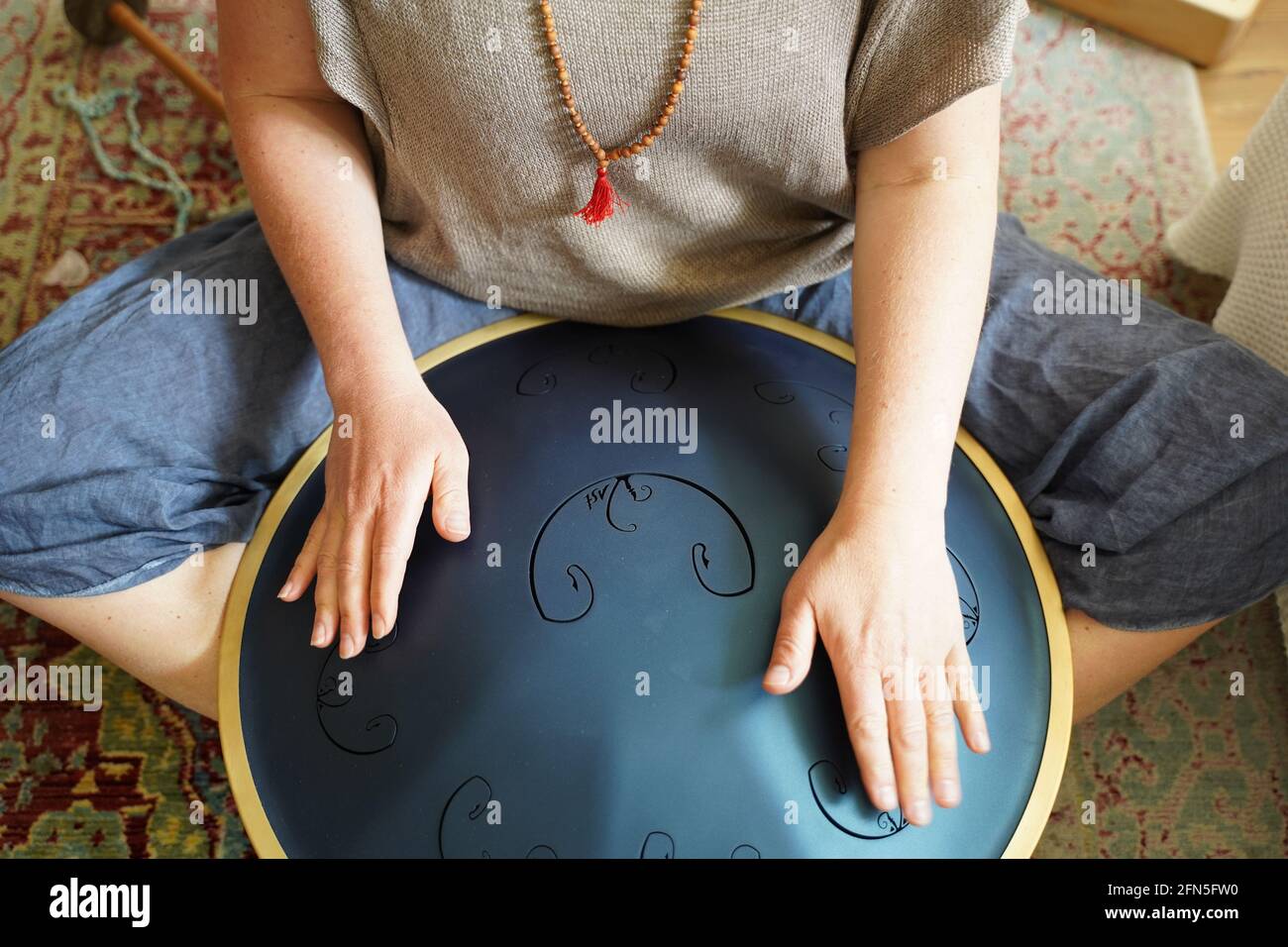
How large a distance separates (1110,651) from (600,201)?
498 millimetres

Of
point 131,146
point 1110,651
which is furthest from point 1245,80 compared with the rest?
point 131,146

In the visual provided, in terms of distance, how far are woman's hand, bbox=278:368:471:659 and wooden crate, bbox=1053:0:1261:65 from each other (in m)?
1.20

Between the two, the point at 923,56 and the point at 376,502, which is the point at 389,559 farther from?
the point at 923,56

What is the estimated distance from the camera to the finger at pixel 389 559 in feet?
2.10

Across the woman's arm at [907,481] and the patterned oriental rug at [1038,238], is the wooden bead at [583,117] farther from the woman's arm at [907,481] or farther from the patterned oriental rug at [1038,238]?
the patterned oriental rug at [1038,238]

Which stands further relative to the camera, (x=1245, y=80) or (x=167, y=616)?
(x=1245, y=80)

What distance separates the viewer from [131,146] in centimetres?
130

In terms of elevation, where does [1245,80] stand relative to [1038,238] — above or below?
above

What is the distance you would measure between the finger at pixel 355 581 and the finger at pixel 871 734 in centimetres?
32

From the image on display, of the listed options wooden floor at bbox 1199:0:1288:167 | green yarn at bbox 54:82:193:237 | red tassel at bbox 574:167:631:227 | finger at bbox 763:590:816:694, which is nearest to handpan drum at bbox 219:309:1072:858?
finger at bbox 763:590:816:694

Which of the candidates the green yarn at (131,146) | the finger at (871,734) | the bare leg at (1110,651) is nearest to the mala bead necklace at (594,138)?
the finger at (871,734)

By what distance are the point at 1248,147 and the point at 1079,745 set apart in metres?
0.67
